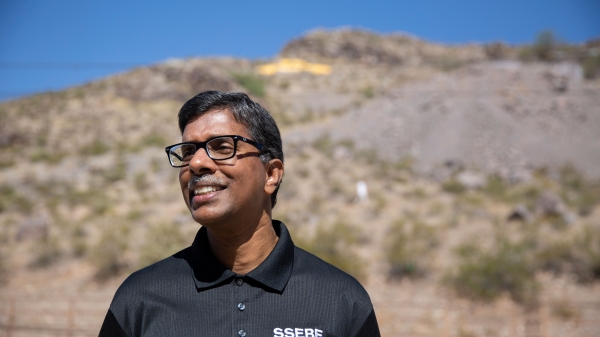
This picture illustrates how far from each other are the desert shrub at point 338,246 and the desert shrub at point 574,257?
Result: 14.8 ft

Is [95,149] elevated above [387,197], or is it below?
above

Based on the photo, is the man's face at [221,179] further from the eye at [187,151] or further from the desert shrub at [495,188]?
the desert shrub at [495,188]

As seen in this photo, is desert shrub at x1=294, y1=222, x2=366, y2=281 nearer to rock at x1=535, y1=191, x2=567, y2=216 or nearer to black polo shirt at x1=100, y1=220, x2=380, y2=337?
rock at x1=535, y1=191, x2=567, y2=216

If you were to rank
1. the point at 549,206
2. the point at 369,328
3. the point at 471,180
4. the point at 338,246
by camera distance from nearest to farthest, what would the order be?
the point at 369,328, the point at 338,246, the point at 549,206, the point at 471,180

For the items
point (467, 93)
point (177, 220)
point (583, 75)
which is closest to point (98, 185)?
point (177, 220)

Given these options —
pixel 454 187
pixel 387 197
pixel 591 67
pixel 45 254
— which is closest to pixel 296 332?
pixel 45 254

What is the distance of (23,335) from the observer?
10.8 m

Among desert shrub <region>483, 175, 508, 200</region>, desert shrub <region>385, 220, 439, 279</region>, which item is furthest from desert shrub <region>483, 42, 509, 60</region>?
desert shrub <region>385, 220, 439, 279</region>

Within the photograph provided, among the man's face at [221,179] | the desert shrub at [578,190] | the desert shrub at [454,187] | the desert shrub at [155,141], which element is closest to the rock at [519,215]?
the desert shrub at [578,190]

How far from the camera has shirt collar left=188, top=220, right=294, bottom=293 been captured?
2275 mm

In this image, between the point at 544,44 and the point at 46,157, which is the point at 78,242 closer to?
the point at 46,157

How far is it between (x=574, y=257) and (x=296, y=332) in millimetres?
13533

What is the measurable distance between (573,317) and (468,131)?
17.4m

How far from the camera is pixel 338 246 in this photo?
50.5 ft
